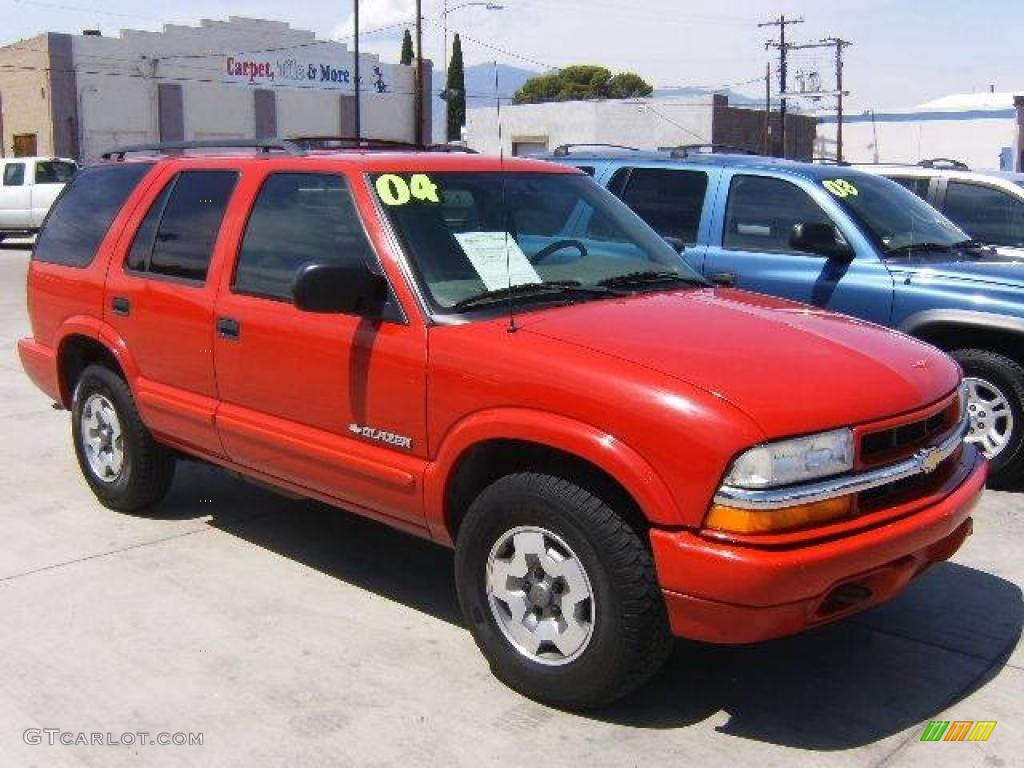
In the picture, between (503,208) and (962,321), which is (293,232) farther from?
(962,321)

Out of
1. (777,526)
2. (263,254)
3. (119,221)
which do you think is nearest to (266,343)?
(263,254)

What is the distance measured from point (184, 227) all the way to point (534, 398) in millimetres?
2317

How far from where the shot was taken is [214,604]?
14.6 ft

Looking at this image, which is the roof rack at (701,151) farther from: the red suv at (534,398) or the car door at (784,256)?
the red suv at (534,398)

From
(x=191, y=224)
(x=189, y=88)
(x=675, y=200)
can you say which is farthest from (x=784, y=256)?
(x=189, y=88)

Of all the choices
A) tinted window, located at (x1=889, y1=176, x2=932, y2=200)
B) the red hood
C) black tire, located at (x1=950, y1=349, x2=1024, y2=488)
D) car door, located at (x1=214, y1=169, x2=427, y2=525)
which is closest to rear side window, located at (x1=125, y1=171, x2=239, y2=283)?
car door, located at (x1=214, y1=169, x2=427, y2=525)

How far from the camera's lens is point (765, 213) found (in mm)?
6988

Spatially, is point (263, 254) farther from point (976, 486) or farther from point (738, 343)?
point (976, 486)

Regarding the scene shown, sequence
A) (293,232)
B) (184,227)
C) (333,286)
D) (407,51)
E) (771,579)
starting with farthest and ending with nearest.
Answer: (407,51) → (184,227) → (293,232) → (333,286) → (771,579)

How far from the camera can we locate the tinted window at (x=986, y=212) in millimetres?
8812

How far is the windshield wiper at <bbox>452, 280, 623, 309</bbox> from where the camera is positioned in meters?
3.95

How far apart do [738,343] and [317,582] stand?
2150 mm

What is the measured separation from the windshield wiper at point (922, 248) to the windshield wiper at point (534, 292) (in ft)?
9.68

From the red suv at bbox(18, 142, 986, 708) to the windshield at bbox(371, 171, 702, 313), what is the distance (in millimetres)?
13
